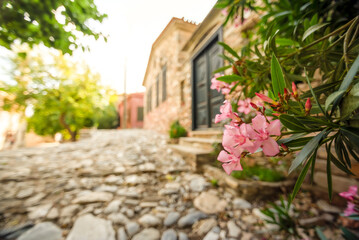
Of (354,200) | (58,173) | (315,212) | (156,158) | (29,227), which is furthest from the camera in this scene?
(156,158)

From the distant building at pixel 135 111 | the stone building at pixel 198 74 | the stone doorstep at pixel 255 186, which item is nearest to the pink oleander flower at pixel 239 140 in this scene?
the stone doorstep at pixel 255 186

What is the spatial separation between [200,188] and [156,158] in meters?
1.41

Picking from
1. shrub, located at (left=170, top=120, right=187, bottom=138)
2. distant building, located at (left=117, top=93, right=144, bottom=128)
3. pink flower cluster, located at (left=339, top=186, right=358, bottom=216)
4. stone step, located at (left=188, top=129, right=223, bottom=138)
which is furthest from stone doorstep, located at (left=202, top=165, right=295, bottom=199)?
distant building, located at (left=117, top=93, right=144, bottom=128)

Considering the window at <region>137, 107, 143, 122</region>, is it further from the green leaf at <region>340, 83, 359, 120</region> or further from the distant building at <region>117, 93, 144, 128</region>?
the green leaf at <region>340, 83, 359, 120</region>

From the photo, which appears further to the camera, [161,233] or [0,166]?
[0,166]

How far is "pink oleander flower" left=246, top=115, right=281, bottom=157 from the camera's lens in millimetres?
486

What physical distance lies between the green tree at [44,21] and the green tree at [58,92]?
673 cm

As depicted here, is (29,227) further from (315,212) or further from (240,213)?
(315,212)

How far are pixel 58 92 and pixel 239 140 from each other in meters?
9.59

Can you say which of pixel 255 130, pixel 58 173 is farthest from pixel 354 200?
pixel 58 173

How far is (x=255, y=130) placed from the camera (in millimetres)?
503

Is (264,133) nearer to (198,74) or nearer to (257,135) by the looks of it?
(257,135)

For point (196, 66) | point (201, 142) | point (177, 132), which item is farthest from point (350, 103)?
point (196, 66)

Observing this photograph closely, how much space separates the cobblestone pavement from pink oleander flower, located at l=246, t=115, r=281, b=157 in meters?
1.19
